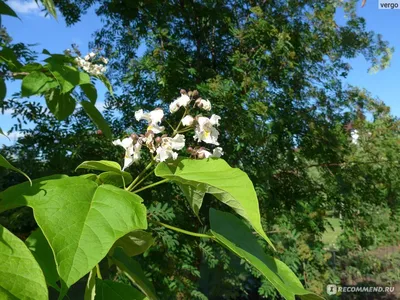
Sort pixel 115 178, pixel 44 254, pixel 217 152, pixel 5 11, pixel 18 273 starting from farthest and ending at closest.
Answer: pixel 5 11 < pixel 217 152 < pixel 115 178 < pixel 44 254 < pixel 18 273

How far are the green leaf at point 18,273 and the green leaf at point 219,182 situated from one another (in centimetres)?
19

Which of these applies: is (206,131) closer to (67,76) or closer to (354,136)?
(67,76)

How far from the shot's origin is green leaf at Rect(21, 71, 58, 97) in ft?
2.71

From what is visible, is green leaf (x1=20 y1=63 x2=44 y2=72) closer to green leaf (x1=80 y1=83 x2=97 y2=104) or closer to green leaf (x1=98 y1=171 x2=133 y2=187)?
green leaf (x1=80 y1=83 x2=97 y2=104)

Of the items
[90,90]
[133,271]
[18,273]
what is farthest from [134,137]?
[90,90]

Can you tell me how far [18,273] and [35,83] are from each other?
2.07ft

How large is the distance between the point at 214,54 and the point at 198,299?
47.0 inches

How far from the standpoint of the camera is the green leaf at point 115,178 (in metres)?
Result: 0.51

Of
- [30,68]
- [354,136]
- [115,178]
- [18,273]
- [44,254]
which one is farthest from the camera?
[354,136]

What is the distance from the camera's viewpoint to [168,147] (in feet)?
1.82

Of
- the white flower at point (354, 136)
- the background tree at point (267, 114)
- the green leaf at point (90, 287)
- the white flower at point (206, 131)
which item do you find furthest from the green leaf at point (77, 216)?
the white flower at point (354, 136)

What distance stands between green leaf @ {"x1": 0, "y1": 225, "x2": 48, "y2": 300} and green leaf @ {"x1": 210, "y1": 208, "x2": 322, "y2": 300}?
0.22 meters

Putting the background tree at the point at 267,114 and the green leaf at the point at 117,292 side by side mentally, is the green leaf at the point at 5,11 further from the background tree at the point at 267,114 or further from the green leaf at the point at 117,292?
the background tree at the point at 267,114

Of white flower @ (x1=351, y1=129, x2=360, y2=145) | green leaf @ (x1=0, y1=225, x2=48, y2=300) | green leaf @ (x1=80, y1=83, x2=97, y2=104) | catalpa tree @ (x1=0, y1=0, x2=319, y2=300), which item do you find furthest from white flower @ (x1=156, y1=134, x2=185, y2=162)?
white flower @ (x1=351, y1=129, x2=360, y2=145)
